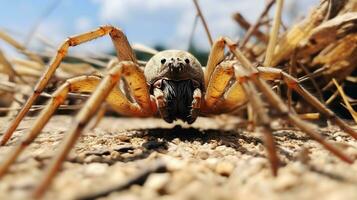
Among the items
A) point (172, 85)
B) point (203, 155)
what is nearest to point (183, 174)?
point (203, 155)

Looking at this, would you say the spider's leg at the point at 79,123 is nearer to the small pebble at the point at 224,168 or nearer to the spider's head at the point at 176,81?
the small pebble at the point at 224,168

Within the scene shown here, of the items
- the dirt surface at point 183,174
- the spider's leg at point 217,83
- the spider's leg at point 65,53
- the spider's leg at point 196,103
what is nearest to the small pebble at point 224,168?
the dirt surface at point 183,174

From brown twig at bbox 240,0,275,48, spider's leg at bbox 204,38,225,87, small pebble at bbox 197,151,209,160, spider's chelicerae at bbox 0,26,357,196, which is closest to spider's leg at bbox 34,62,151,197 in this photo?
spider's chelicerae at bbox 0,26,357,196

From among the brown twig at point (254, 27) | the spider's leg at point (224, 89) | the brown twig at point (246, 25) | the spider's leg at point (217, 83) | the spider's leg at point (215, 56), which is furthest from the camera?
the brown twig at point (246, 25)

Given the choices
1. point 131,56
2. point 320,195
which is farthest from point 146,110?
point 320,195

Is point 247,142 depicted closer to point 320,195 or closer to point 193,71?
point 193,71

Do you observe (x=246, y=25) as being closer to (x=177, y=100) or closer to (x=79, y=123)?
(x=177, y=100)

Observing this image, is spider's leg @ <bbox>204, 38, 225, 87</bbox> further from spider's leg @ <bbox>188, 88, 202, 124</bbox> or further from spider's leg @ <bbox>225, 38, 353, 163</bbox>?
spider's leg @ <bbox>225, 38, 353, 163</bbox>
